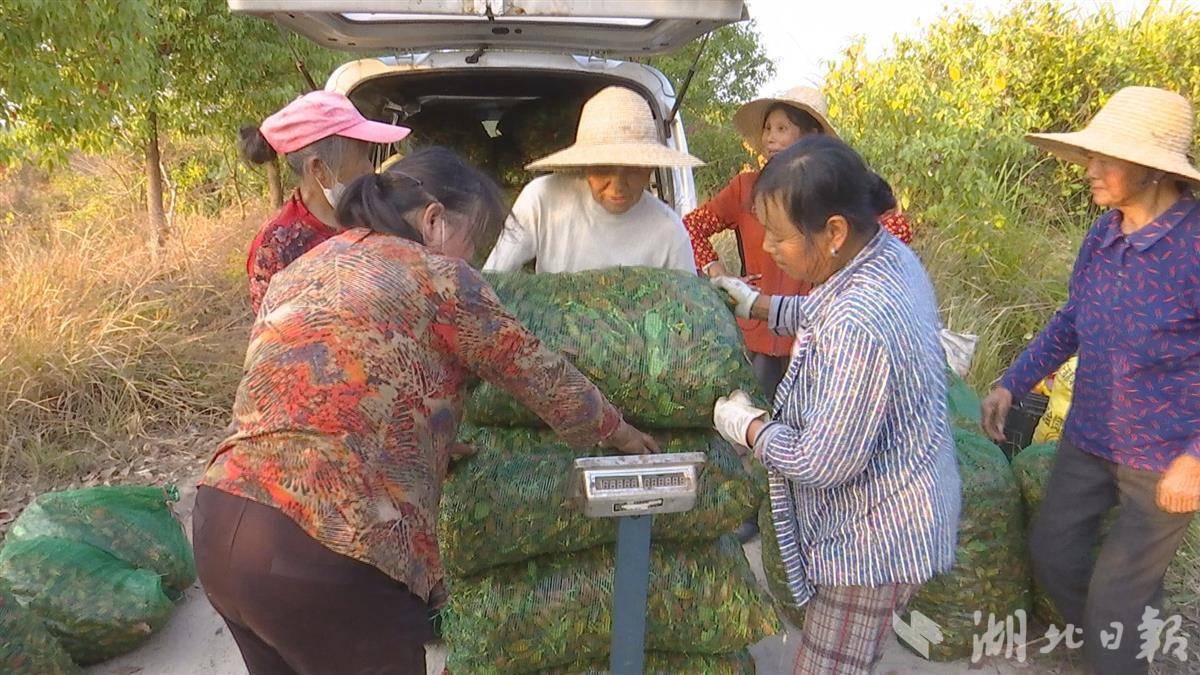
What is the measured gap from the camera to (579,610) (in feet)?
6.13

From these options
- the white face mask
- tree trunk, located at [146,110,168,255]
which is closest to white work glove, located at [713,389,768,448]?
the white face mask

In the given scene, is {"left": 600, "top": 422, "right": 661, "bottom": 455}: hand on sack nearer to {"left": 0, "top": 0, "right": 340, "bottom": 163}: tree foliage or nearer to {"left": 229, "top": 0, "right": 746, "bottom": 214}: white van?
{"left": 229, "top": 0, "right": 746, "bottom": 214}: white van

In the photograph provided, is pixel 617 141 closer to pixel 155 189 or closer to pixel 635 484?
pixel 635 484

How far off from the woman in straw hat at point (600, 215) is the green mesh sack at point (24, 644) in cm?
168

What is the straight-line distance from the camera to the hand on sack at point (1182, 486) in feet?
6.05

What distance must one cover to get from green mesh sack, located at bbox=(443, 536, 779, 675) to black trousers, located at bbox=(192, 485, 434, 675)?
43 cm

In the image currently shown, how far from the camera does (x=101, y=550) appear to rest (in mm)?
2592

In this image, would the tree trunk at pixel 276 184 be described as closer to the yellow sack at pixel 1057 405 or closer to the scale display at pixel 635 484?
the yellow sack at pixel 1057 405

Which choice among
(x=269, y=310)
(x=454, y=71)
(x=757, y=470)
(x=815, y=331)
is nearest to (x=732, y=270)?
(x=454, y=71)

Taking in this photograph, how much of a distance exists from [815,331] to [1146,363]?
113 centimetres

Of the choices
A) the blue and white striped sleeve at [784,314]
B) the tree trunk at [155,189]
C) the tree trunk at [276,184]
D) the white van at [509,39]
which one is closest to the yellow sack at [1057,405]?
the white van at [509,39]

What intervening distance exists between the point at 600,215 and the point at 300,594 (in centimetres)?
147

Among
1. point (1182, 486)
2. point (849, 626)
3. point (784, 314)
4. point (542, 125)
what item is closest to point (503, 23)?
point (542, 125)

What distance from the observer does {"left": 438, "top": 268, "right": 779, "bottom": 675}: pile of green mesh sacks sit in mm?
1708
